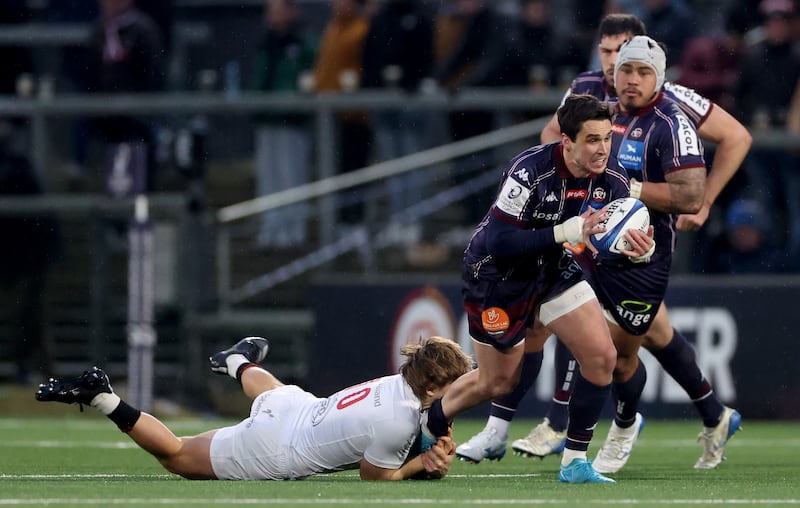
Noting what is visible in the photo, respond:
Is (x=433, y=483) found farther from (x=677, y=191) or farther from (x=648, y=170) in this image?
(x=648, y=170)

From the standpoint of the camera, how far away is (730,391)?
14.0 m

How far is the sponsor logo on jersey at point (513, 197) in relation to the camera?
8.16 m

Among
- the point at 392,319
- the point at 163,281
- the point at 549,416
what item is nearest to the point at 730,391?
the point at 392,319

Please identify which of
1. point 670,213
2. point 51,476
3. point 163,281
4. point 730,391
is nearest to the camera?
point 51,476

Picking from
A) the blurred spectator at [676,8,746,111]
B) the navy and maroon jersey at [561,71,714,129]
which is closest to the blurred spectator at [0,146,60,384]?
the blurred spectator at [676,8,746,111]

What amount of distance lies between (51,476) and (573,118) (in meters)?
3.52

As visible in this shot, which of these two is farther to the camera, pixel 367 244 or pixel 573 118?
pixel 367 244

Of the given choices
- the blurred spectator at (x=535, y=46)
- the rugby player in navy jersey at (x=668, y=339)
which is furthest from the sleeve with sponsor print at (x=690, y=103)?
the blurred spectator at (x=535, y=46)

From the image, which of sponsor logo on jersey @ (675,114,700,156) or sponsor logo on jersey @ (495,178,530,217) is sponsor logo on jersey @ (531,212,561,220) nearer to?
sponsor logo on jersey @ (495,178,530,217)

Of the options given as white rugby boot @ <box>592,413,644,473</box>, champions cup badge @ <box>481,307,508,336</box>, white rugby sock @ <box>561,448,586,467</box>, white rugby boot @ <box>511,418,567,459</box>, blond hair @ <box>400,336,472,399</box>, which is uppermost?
champions cup badge @ <box>481,307,508,336</box>

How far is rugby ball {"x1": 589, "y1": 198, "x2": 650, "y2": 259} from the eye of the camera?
802cm

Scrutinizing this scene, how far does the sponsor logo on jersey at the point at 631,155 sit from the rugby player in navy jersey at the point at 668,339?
30 centimetres

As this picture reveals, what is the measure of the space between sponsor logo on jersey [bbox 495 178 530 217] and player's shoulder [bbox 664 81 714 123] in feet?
6.67

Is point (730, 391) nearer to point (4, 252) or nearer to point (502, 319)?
point (502, 319)
